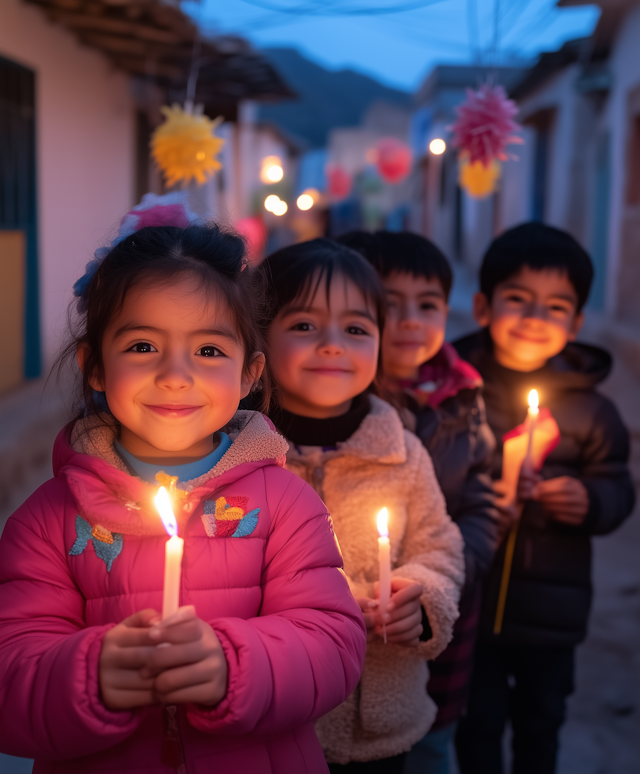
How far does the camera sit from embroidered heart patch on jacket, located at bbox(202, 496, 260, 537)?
1.26 metres

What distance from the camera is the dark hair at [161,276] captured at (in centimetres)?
130

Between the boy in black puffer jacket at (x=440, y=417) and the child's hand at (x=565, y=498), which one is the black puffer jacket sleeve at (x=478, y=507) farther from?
the child's hand at (x=565, y=498)

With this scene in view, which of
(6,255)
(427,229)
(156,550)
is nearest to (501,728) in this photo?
(156,550)

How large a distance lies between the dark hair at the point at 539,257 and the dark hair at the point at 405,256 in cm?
25

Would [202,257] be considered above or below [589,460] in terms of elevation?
above

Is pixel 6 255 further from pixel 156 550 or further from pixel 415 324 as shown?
pixel 156 550

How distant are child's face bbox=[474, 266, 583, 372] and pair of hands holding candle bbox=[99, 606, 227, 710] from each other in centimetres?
150

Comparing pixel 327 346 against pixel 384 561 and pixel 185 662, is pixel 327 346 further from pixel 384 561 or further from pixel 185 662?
pixel 185 662

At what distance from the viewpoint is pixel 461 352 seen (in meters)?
2.52

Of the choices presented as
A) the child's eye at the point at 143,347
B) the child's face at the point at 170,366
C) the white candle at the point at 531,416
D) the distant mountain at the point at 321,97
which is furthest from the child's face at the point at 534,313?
the distant mountain at the point at 321,97

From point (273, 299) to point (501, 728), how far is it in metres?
1.54

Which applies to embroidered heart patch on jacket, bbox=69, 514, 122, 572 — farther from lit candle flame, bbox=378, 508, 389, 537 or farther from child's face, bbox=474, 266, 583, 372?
child's face, bbox=474, 266, 583, 372

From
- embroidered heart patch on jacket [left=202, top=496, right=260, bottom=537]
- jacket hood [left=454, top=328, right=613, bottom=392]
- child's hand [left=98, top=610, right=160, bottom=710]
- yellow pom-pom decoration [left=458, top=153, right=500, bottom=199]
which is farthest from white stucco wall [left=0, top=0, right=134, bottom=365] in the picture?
child's hand [left=98, top=610, right=160, bottom=710]

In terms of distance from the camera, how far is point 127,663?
3.33 ft
